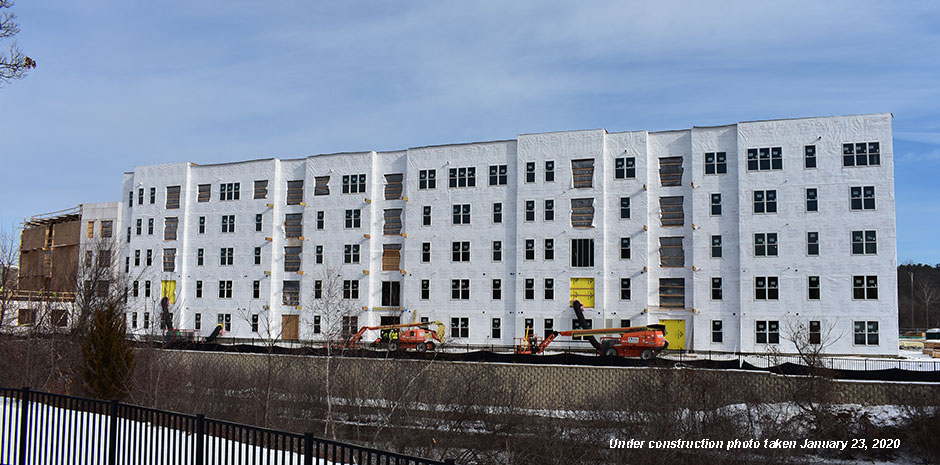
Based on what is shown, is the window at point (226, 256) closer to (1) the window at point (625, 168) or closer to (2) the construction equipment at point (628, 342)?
(2) the construction equipment at point (628, 342)

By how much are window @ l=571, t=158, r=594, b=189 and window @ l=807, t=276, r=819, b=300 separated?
16.3 meters

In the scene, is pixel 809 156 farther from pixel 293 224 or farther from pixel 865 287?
pixel 293 224

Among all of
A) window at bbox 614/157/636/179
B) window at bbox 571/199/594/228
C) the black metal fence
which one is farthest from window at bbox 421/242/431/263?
the black metal fence

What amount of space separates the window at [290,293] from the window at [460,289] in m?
13.9

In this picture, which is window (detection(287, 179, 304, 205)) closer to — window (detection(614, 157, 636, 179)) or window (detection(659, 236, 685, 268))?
window (detection(614, 157, 636, 179))

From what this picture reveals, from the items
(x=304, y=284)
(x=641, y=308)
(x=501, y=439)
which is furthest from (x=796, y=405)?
(x=304, y=284)

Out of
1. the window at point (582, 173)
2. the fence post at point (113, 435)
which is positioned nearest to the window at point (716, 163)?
the window at point (582, 173)

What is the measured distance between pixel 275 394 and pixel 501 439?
1395 cm

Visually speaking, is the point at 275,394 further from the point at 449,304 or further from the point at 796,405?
the point at 796,405

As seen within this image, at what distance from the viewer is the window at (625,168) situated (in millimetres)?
52125

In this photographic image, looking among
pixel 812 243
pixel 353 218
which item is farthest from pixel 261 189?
pixel 812 243

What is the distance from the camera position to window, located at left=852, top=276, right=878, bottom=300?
4584 centimetres

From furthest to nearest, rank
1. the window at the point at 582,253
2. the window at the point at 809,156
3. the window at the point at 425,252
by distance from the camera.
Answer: the window at the point at 425,252
the window at the point at 582,253
the window at the point at 809,156

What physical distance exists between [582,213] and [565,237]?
2221 millimetres
